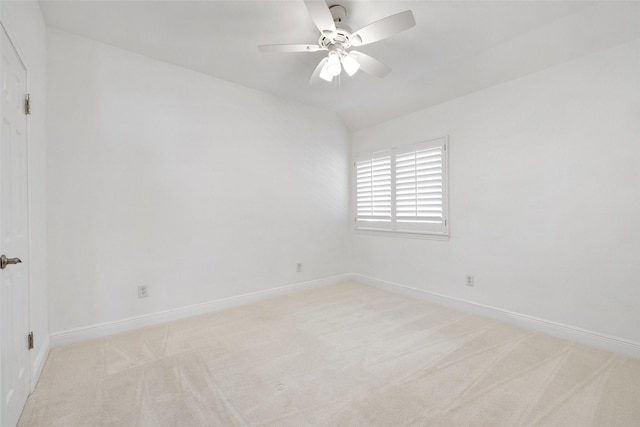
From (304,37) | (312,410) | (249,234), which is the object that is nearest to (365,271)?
(249,234)

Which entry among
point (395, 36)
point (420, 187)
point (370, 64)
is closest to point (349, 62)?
point (370, 64)

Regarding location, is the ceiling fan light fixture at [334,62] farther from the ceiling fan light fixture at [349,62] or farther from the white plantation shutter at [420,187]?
the white plantation shutter at [420,187]

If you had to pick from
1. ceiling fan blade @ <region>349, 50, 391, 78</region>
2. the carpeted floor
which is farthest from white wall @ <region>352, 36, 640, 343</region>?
ceiling fan blade @ <region>349, 50, 391, 78</region>

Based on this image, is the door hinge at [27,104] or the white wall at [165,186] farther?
the white wall at [165,186]

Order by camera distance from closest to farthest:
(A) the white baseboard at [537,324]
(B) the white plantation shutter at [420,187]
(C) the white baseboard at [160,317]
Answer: (A) the white baseboard at [537,324] < (C) the white baseboard at [160,317] < (B) the white plantation shutter at [420,187]

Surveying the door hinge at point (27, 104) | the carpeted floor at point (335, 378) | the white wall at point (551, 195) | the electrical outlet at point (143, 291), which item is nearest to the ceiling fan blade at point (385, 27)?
the white wall at point (551, 195)

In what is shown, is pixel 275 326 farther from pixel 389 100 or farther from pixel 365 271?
pixel 389 100

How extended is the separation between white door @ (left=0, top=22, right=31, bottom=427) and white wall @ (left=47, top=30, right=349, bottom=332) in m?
0.72

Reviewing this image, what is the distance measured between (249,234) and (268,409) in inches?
86.0

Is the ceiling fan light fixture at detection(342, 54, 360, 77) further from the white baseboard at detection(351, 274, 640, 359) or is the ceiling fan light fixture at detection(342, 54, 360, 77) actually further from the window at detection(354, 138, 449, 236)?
the white baseboard at detection(351, 274, 640, 359)

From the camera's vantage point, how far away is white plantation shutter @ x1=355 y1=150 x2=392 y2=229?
4.07 meters

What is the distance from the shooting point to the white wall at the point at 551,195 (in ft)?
7.45

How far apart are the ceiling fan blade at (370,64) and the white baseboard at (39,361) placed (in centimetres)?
316

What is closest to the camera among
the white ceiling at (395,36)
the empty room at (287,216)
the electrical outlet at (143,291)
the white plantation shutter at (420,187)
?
the empty room at (287,216)
